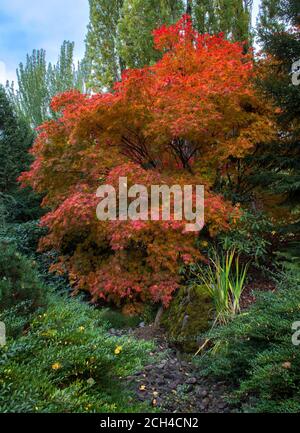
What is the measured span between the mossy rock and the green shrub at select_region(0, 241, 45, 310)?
1782 mm

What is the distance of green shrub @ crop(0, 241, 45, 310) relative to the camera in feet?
8.66

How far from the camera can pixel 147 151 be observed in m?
5.14

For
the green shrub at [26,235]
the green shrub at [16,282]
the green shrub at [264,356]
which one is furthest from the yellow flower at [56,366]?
the green shrub at [26,235]

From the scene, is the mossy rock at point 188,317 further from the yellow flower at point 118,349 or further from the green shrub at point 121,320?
the yellow flower at point 118,349

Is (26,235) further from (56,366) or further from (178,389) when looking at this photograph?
(56,366)

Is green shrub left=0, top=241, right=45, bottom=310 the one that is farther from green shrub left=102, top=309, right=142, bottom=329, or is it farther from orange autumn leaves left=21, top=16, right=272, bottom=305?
green shrub left=102, top=309, right=142, bottom=329

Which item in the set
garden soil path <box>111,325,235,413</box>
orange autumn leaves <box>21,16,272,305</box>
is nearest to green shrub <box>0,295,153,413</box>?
garden soil path <box>111,325,235,413</box>

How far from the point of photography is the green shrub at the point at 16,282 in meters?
2.64

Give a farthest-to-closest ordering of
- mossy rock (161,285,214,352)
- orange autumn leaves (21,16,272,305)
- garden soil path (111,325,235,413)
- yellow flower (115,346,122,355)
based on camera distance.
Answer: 1. orange autumn leaves (21,16,272,305)
2. mossy rock (161,285,214,352)
3. garden soil path (111,325,235,413)
4. yellow flower (115,346,122,355)

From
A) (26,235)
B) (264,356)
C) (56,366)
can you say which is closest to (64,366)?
(56,366)

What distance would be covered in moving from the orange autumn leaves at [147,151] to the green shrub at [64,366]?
1655 millimetres

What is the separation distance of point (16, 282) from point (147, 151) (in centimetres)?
297

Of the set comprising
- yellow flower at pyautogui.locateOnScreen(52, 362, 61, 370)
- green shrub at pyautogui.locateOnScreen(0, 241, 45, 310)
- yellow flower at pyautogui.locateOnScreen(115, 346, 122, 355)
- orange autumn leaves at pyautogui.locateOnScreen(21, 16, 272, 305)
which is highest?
orange autumn leaves at pyautogui.locateOnScreen(21, 16, 272, 305)
